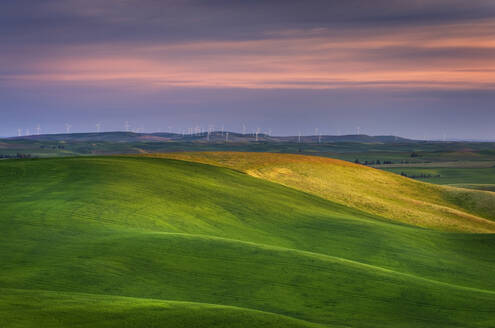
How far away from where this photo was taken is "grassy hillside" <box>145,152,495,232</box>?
57812 millimetres

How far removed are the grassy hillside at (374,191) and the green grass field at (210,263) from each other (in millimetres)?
12695

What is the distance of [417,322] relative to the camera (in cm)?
1861

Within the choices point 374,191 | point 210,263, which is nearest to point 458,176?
point 374,191

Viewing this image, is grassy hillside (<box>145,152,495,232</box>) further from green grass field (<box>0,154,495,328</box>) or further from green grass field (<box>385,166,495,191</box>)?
green grass field (<box>385,166,495,191</box>)

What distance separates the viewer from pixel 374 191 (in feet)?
233

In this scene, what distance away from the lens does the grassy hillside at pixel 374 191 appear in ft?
190

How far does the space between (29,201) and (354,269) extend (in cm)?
2310

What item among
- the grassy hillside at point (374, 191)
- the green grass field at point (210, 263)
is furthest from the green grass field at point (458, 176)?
the green grass field at point (210, 263)

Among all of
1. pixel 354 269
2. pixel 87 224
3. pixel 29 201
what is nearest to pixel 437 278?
pixel 354 269

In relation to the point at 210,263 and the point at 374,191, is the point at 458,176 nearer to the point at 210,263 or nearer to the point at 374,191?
the point at 374,191

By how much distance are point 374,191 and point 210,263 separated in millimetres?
50403

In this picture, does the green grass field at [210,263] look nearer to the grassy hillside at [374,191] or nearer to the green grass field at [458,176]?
the grassy hillside at [374,191]

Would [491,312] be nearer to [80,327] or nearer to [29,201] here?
[80,327]

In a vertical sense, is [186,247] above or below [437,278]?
above
